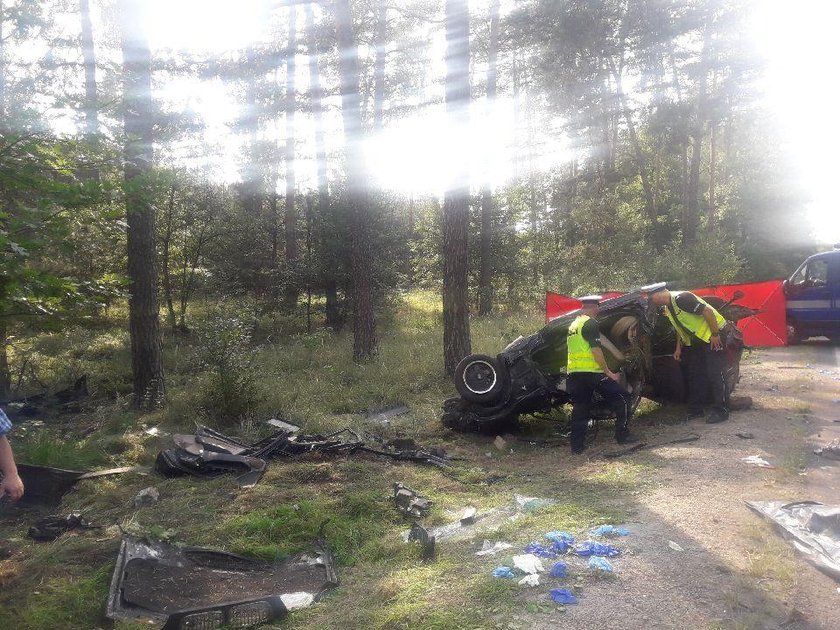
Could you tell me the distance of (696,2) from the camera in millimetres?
21047

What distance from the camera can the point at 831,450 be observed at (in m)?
5.72

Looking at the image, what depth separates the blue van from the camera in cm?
1291

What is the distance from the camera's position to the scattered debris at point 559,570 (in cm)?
351

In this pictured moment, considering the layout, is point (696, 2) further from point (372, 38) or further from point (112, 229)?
point (112, 229)

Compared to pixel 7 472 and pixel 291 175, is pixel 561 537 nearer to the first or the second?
pixel 7 472

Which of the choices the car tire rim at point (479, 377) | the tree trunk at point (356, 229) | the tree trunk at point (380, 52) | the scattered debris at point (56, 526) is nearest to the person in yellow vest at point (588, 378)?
the car tire rim at point (479, 377)

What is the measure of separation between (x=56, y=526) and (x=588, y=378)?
17.3 ft

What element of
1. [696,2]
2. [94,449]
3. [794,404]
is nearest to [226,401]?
[94,449]

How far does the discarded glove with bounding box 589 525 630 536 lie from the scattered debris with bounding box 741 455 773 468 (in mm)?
2166

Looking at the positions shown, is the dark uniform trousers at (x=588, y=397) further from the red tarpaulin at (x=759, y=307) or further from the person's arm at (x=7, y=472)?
the red tarpaulin at (x=759, y=307)

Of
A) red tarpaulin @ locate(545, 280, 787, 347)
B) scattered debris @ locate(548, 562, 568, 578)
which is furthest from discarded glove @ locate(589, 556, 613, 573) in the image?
red tarpaulin @ locate(545, 280, 787, 347)

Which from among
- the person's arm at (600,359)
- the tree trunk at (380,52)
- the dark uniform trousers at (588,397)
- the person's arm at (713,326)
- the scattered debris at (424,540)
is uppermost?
the tree trunk at (380,52)

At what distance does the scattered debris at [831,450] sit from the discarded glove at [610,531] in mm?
2901

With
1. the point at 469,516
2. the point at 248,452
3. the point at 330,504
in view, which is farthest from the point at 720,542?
the point at 248,452
